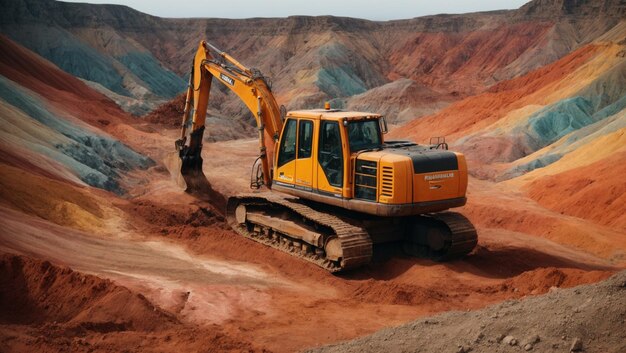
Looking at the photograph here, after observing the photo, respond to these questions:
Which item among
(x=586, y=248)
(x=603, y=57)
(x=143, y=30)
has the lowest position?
(x=586, y=248)

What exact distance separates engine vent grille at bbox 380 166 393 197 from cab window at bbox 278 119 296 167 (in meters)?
2.26

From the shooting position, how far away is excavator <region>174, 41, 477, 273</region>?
1186 centimetres

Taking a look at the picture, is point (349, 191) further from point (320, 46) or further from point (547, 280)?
point (320, 46)

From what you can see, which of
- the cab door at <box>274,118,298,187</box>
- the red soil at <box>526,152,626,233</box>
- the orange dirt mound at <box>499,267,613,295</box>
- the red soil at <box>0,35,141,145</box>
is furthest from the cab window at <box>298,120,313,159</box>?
the red soil at <box>0,35,141,145</box>

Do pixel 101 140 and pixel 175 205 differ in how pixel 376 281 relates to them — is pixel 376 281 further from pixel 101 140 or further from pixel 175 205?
pixel 101 140

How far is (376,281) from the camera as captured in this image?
38.4ft

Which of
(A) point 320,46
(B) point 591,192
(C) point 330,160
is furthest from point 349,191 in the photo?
(A) point 320,46

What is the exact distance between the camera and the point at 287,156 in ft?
44.1

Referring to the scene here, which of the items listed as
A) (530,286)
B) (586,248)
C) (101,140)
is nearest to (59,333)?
(530,286)

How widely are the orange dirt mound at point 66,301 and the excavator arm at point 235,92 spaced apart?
5840mm

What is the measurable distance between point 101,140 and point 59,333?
16.9 meters

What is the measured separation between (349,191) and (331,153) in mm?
819

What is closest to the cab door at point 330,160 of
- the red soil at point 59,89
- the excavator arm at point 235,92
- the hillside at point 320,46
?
the excavator arm at point 235,92

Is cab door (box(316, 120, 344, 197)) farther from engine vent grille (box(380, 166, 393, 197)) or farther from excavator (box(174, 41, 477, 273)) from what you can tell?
engine vent grille (box(380, 166, 393, 197))
